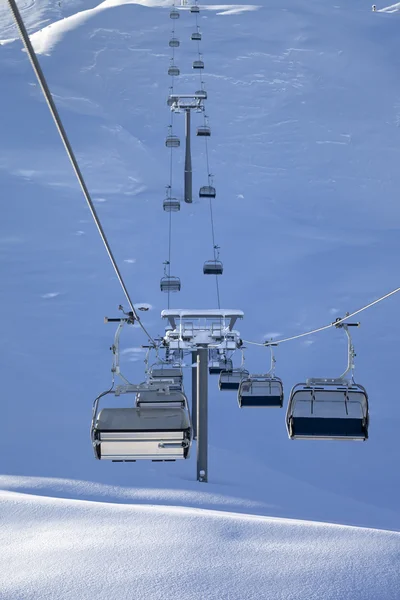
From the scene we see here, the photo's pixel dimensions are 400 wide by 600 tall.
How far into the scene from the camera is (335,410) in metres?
8.12

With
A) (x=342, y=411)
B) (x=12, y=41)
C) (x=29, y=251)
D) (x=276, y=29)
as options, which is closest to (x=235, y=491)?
(x=342, y=411)

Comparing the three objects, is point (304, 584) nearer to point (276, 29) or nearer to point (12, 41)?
point (276, 29)

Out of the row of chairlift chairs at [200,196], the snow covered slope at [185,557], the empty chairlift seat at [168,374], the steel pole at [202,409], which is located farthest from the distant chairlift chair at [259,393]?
the row of chairlift chairs at [200,196]

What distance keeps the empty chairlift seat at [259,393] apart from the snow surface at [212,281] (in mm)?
2195

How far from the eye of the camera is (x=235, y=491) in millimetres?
18125

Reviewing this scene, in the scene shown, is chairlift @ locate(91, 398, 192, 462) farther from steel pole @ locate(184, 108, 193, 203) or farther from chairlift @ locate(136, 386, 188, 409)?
steel pole @ locate(184, 108, 193, 203)

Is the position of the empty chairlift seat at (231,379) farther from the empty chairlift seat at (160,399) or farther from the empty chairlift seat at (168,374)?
the empty chairlift seat at (160,399)

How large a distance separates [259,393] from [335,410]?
622 centimetres

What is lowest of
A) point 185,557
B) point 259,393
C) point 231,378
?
point 185,557

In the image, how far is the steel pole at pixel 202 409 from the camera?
16.0 metres

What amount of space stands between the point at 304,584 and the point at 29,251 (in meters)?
37.1

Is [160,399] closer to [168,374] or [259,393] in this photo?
A: [259,393]

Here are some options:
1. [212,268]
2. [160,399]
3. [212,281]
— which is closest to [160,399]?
[160,399]

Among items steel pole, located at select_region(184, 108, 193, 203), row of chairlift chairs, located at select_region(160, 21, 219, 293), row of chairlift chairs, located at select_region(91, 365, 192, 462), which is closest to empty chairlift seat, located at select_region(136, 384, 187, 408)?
row of chairlift chairs, located at select_region(91, 365, 192, 462)
